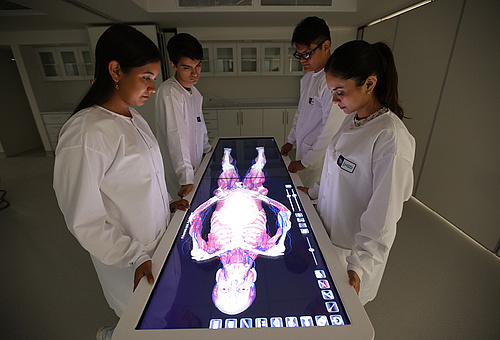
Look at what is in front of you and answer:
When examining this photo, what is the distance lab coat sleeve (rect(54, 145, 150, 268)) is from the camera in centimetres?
90

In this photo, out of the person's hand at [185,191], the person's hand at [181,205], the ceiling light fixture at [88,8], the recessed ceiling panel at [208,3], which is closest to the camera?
the person's hand at [181,205]

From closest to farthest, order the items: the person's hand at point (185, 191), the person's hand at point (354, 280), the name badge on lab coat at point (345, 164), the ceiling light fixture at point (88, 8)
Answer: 1. the person's hand at point (354, 280)
2. the name badge on lab coat at point (345, 164)
3. the person's hand at point (185, 191)
4. the ceiling light fixture at point (88, 8)

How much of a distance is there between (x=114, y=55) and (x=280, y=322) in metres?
1.15

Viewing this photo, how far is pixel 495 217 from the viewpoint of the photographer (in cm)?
232

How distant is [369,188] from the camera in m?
1.11

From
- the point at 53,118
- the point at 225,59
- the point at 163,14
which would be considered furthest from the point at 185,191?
the point at 53,118

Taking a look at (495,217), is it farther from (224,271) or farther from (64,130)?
(64,130)

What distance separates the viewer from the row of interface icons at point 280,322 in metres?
0.74

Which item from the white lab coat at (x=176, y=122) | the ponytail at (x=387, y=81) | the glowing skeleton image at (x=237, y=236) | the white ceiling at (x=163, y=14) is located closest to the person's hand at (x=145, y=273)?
the glowing skeleton image at (x=237, y=236)

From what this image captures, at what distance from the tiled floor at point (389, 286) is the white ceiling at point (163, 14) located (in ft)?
9.08

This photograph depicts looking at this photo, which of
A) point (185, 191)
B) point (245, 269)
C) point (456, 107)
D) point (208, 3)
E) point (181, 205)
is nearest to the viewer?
point (245, 269)

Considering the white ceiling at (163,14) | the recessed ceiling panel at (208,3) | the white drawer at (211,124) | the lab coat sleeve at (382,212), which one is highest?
the recessed ceiling panel at (208,3)

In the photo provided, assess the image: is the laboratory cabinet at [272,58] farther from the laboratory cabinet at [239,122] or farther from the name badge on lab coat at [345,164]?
the name badge on lab coat at [345,164]

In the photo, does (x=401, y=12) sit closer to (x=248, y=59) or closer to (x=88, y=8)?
(x=248, y=59)
